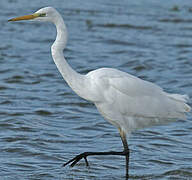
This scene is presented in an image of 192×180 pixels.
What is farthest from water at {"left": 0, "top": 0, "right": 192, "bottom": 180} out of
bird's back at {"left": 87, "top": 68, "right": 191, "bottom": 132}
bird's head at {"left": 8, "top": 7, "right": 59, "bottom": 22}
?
bird's head at {"left": 8, "top": 7, "right": 59, "bottom": 22}

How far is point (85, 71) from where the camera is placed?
11.7 metres

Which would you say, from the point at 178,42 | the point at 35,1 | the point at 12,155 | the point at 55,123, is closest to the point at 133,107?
the point at 12,155

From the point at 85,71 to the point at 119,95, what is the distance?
537 cm

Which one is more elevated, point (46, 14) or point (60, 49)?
point (46, 14)

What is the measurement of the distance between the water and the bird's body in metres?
0.54

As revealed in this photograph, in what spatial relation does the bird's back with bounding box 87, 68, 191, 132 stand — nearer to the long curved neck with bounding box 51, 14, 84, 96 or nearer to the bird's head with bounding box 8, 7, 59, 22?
the long curved neck with bounding box 51, 14, 84, 96

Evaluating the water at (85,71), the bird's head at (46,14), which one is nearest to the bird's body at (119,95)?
the bird's head at (46,14)

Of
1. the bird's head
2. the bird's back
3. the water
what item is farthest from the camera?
the water

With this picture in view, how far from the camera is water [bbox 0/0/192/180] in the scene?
712 centimetres

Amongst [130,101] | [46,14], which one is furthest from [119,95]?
[46,14]

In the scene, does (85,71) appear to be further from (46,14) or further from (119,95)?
(46,14)

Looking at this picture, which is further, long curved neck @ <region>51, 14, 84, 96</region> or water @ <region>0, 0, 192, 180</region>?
water @ <region>0, 0, 192, 180</region>

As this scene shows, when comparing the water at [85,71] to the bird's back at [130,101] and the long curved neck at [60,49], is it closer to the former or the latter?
the bird's back at [130,101]

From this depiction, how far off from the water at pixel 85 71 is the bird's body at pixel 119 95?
1.76ft
